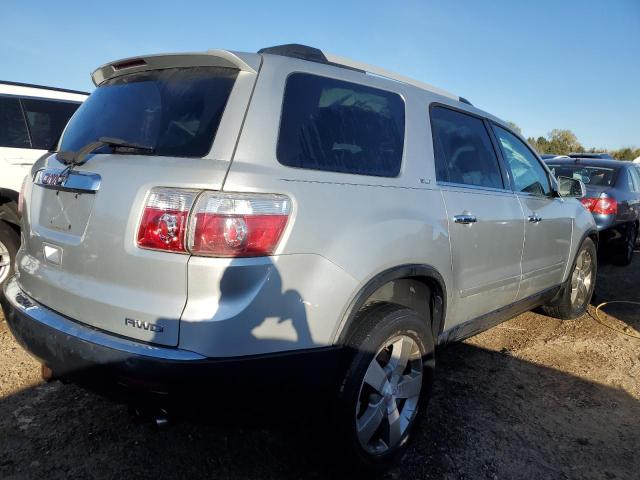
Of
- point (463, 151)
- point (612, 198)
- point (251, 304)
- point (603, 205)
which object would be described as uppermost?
point (463, 151)

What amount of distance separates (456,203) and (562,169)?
5793 mm

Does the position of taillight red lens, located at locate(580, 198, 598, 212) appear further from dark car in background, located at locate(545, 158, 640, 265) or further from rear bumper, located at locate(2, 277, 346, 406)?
rear bumper, located at locate(2, 277, 346, 406)

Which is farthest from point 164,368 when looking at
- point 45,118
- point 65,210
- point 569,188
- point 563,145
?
point 563,145

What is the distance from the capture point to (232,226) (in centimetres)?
177

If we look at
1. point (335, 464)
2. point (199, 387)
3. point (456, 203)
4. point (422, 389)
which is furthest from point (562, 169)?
point (199, 387)

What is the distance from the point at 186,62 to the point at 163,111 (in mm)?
243

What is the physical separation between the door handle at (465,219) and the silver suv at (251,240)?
0.02 meters

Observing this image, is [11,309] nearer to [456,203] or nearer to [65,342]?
[65,342]

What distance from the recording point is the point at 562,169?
301 inches

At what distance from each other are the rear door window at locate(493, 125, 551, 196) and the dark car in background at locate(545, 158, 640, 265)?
320 cm

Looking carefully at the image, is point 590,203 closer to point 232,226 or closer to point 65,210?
point 232,226

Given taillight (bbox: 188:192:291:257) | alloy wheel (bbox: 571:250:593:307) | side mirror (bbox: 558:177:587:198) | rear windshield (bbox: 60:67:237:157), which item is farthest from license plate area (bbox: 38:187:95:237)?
alloy wheel (bbox: 571:250:593:307)

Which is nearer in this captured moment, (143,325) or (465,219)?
(143,325)

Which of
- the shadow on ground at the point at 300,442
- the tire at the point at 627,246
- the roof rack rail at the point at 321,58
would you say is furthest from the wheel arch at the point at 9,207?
the tire at the point at 627,246
